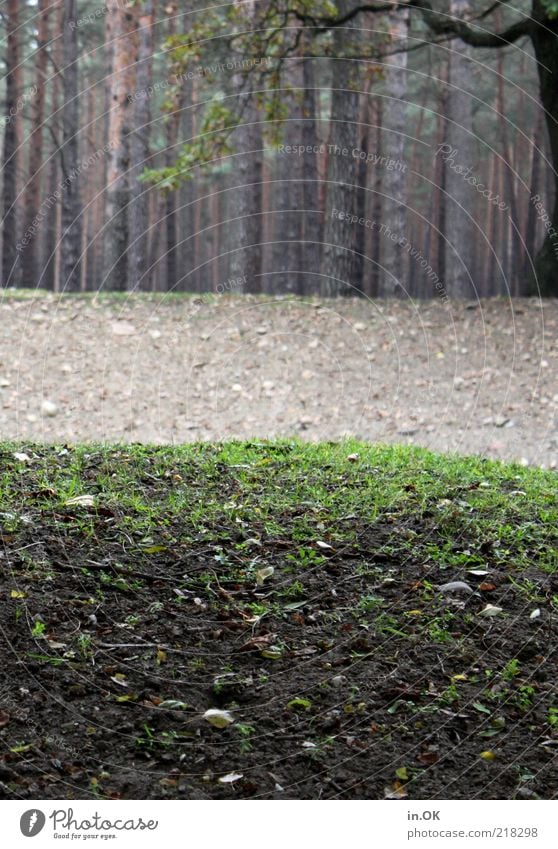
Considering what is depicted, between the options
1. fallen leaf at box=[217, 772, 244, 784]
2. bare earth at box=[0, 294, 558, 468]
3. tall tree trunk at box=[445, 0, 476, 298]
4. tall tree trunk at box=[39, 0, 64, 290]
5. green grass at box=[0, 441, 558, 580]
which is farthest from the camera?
tall tree trunk at box=[39, 0, 64, 290]

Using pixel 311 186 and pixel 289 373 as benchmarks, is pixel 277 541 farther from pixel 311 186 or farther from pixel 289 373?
pixel 311 186

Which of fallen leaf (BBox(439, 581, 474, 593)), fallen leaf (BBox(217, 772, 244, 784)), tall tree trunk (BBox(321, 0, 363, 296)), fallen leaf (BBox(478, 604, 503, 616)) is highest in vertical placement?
tall tree trunk (BBox(321, 0, 363, 296))

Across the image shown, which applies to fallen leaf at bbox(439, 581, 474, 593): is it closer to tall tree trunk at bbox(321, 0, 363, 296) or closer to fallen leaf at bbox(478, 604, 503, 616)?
fallen leaf at bbox(478, 604, 503, 616)

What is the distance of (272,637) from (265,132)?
9.10 metres

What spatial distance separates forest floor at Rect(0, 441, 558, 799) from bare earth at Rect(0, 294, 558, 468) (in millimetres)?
3565

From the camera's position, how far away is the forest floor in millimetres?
3547

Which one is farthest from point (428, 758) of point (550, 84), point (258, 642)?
point (550, 84)
